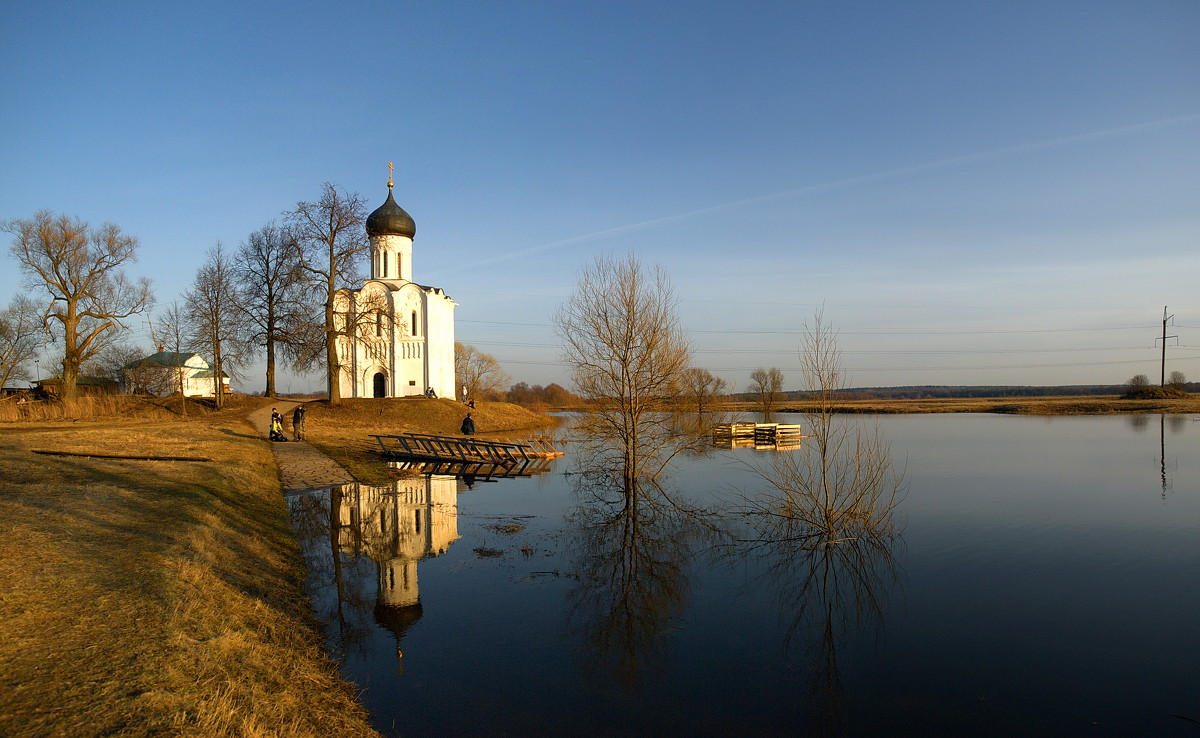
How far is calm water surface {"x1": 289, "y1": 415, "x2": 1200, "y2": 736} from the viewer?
19.2 feet

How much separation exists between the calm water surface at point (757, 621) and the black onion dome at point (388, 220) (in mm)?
27557

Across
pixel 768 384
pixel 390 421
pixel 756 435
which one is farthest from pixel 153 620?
pixel 768 384

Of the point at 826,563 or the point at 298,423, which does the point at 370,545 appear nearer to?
the point at 826,563

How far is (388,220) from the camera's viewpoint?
39281 millimetres

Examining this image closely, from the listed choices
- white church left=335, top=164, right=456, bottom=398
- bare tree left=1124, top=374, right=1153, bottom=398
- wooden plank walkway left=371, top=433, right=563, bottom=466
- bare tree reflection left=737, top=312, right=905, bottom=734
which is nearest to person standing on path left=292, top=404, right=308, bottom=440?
wooden plank walkway left=371, top=433, right=563, bottom=466

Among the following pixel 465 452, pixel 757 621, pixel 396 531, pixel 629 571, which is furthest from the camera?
pixel 465 452

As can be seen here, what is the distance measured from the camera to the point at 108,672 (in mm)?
4668

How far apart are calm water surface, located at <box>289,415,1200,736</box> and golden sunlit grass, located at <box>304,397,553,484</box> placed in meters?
11.9

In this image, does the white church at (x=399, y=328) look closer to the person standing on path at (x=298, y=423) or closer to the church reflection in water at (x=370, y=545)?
the person standing on path at (x=298, y=423)

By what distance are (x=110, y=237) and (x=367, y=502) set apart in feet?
93.2

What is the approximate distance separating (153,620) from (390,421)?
1092 inches

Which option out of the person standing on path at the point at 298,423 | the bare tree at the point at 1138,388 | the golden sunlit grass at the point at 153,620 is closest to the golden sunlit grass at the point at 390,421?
the person standing on path at the point at 298,423

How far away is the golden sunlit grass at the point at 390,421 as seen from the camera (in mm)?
26350

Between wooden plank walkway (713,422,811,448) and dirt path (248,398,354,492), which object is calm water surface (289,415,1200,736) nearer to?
dirt path (248,398,354,492)
